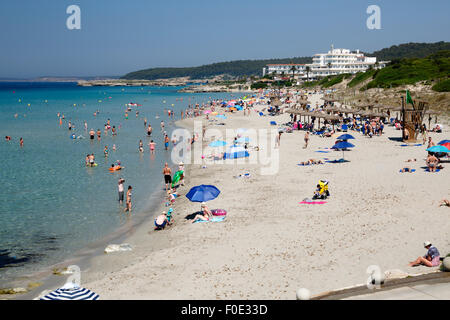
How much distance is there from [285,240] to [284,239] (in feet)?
0.31

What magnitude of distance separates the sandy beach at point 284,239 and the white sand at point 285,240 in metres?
0.03

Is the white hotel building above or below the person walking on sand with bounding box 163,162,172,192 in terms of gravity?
above

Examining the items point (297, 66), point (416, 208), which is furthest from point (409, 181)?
point (297, 66)

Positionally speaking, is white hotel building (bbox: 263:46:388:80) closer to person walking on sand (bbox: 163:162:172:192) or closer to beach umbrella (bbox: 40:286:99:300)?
person walking on sand (bbox: 163:162:172:192)

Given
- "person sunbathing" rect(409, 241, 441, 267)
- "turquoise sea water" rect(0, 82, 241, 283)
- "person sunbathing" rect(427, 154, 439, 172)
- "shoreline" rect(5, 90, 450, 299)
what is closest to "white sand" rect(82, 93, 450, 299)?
"shoreline" rect(5, 90, 450, 299)

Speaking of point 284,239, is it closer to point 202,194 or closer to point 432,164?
point 202,194

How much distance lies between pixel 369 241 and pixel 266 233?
2937 mm

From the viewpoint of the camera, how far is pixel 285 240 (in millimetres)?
11516

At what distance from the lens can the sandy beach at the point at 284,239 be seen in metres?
8.98

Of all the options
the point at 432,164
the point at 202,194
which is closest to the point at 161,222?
the point at 202,194

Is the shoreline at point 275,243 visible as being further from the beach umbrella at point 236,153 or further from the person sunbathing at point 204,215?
the beach umbrella at point 236,153

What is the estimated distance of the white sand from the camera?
29.5ft

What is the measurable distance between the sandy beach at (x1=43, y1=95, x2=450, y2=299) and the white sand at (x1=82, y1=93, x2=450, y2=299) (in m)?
0.03
